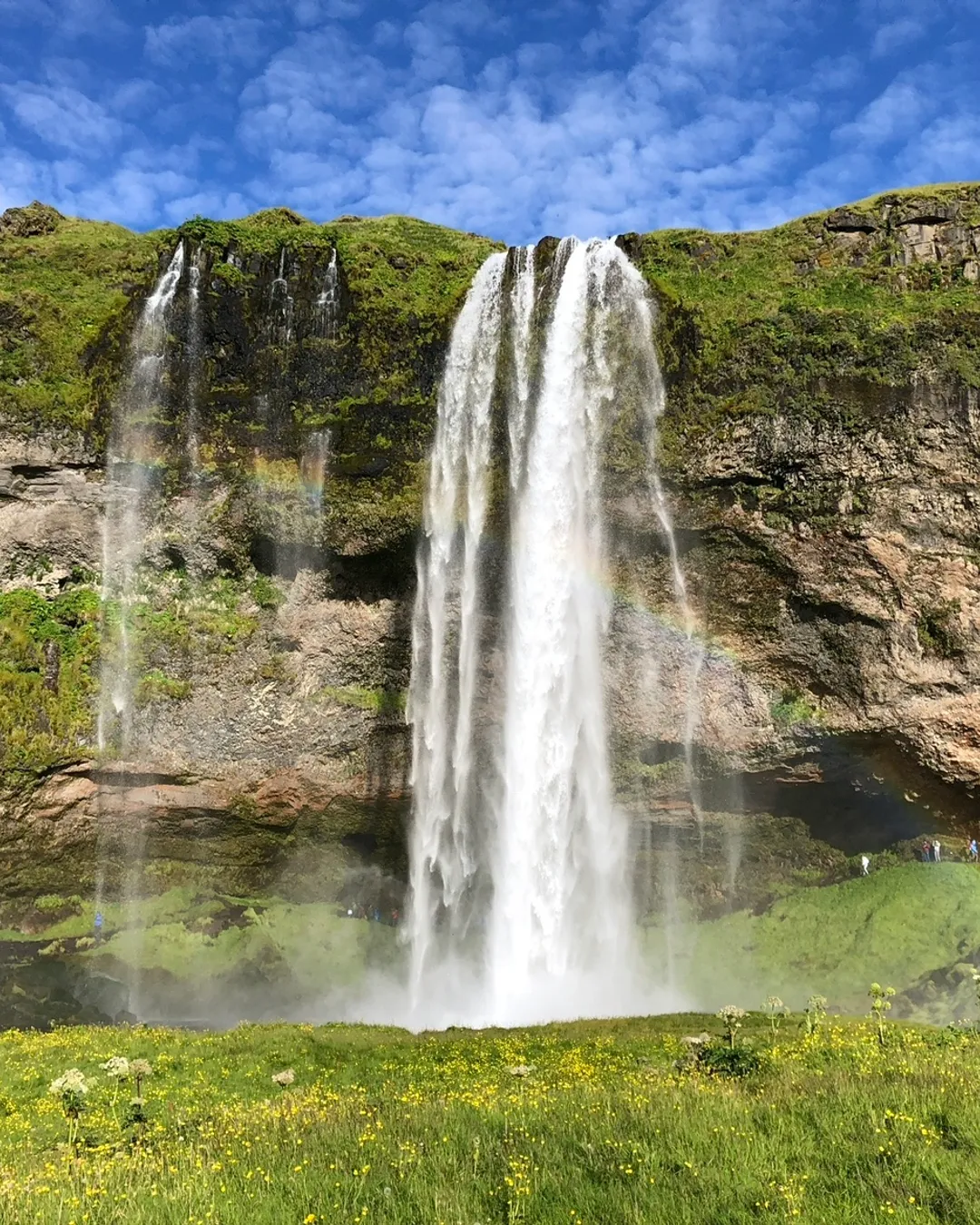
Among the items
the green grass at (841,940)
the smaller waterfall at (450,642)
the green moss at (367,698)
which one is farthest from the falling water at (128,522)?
the green grass at (841,940)

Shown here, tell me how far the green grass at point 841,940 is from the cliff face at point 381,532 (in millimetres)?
3123

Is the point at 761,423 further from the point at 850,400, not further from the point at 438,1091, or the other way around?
the point at 438,1091

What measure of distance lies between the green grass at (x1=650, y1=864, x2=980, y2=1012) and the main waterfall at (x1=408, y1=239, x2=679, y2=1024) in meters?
2.83

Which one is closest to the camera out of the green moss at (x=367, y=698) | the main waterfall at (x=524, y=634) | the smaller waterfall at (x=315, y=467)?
the main waterfall at (x=524, y=634)

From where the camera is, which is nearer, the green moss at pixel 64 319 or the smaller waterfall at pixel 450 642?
the smaller waterfall at pixel 450 642

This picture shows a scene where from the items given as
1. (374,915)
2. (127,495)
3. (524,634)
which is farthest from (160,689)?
(524,634)

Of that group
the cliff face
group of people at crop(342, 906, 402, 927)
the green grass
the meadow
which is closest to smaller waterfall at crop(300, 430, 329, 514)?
the cliff face

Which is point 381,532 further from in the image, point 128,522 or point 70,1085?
point 70,1085

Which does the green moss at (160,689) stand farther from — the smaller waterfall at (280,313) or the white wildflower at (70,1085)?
the white wildflower at (70,1085)

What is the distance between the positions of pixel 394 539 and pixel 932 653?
1785 cm

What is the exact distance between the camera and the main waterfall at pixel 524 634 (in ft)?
81.9

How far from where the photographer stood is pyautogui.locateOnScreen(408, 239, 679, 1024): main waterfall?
982 inches

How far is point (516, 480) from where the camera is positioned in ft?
89.9

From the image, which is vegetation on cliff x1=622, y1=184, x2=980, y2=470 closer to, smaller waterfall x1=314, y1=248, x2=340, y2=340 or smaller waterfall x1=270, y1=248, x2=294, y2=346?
smaller waterfall x1=314, y1=248, x2=340, y2=340
